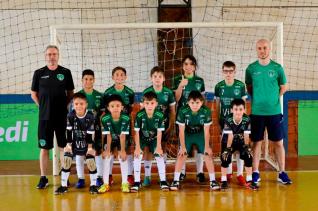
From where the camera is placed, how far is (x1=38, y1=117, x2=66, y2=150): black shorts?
662 centimetres

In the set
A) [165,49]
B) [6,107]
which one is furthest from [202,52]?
[6,107]

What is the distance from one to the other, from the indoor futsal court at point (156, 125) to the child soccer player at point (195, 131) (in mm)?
14

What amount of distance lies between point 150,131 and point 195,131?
608mm

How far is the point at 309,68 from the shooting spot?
10312 millimetres

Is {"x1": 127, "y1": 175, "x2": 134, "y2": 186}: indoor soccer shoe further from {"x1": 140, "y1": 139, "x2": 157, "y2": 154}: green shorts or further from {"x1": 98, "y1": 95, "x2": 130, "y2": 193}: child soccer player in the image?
{"x1": 140, "y1": 139, "x2": 157, "y2": 154}: green shorts

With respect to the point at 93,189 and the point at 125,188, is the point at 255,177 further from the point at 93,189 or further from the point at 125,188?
the point at 93,189

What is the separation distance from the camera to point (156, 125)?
644cm

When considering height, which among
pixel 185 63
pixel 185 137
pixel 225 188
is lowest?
pixel 225 188

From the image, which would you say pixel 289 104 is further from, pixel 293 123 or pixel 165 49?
pixel 165 49

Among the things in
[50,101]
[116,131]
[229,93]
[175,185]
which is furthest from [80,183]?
[229,93]

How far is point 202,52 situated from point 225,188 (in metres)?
4.26

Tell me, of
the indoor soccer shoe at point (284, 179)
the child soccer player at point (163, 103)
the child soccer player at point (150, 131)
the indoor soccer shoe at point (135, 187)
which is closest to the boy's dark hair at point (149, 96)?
the child soccer player at point (150, 131)

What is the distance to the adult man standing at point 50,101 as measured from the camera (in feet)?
21.7

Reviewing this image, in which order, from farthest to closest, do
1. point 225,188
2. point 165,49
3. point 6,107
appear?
point 165,49 < point 6,107 < point 225,188
